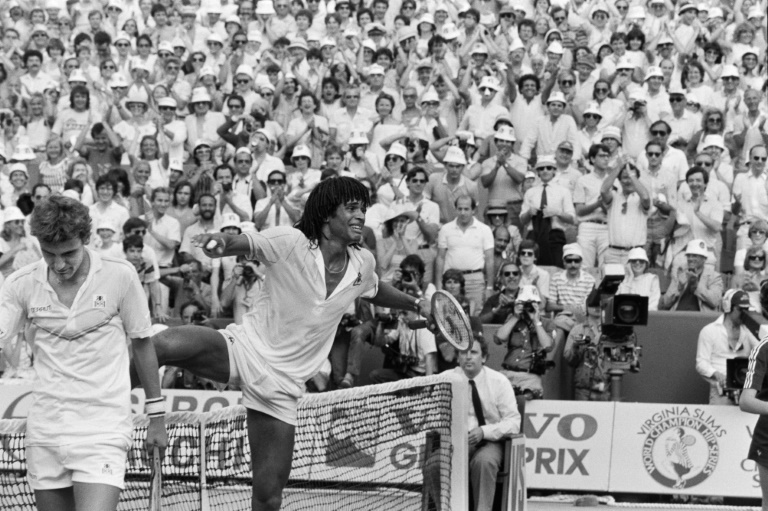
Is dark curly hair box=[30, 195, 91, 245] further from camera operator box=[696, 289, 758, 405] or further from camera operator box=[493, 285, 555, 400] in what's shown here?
camera operator box=[696, 289, 758, 405]

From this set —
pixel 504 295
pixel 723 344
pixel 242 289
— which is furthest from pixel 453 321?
pixel 242 289

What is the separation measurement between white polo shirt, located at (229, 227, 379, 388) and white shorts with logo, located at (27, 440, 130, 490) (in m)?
1.46

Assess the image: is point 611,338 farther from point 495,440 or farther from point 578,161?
point 578,161

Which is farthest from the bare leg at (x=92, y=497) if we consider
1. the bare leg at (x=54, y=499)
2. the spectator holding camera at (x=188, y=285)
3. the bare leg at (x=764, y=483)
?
the spectator holding camera at (x=188, y=285)

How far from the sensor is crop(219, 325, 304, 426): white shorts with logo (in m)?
7.19

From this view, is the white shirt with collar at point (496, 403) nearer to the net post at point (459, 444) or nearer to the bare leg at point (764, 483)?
the net post at point (459, 444)

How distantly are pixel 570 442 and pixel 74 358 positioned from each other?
26.0ft

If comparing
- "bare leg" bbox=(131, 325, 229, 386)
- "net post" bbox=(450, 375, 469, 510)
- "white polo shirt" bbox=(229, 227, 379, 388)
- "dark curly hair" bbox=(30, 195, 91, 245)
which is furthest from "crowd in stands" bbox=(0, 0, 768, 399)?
"dark curly hair" bbox=(30, 195, 91, 245)

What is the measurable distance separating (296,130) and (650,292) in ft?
18.6

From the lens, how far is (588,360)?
13398 mm

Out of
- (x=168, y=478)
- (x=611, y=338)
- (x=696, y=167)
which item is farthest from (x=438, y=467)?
(x=696, y=167)

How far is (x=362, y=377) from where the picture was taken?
14039 millimetres

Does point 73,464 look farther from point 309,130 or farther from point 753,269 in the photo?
point 309,130

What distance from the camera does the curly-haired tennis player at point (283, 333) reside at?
23.6ft
